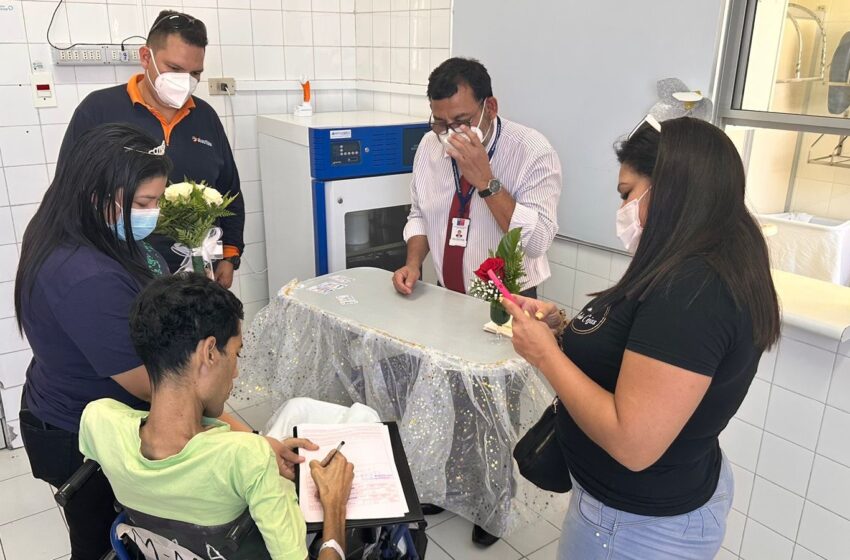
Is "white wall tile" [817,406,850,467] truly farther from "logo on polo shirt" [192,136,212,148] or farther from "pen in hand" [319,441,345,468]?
"logo on polo shirt" [192,136,212,148]

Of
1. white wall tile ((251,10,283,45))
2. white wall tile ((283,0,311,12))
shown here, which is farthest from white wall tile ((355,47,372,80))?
white wall tile ((251,10,283,45))

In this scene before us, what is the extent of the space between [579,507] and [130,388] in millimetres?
997

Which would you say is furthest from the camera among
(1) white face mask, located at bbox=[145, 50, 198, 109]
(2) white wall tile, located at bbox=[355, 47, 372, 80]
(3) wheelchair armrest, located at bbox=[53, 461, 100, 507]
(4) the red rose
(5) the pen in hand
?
(2) white wall tile, located at bbox=[355, 47, 372, 80]

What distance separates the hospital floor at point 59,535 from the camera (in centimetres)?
233

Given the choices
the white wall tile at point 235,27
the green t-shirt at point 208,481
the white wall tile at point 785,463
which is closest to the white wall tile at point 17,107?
the white wall tile at point 235,27

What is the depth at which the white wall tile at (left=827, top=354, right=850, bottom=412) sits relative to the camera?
6.36ft

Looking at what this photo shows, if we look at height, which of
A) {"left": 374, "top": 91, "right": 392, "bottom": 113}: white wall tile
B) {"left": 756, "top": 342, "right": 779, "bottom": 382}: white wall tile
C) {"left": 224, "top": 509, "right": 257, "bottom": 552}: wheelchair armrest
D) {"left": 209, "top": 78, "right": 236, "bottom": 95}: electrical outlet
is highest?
{"left": 209, "top": 78, "right": 236, "bottom": 95}: electrical outlet

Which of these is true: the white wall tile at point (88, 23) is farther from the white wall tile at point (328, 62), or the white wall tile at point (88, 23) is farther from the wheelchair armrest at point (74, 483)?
the wheelchair armrest at point (74, 483)

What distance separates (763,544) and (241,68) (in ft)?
10.7

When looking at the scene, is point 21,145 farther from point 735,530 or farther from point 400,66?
point 735,530

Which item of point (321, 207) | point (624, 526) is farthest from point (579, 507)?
point (321, 207)

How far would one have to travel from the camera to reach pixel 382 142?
10.5 ft

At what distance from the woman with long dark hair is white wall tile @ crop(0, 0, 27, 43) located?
1836 mm

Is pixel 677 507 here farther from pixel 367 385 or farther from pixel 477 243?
pixel 477 243
